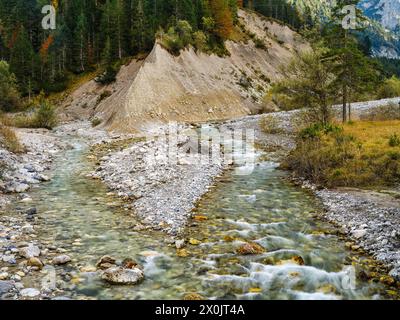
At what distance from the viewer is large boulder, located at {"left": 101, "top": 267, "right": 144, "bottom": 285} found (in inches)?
388

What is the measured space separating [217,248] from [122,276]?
3439mm

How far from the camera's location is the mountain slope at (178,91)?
145ft

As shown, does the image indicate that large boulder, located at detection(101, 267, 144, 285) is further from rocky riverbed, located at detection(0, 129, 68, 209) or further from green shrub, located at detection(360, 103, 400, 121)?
green shrub, located at detection(360, 103, 400, 121)

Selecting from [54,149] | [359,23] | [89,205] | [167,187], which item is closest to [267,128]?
[359,23]

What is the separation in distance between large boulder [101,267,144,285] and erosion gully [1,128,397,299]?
0.58 feet

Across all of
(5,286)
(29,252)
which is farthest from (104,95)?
(5,286)

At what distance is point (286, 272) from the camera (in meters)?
10.7

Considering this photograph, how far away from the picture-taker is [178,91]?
165 ft

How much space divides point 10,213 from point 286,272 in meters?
10.9

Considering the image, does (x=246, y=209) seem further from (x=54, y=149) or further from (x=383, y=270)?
(x=54, y=149)

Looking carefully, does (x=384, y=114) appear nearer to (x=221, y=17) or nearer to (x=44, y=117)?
(x=221, y=17)

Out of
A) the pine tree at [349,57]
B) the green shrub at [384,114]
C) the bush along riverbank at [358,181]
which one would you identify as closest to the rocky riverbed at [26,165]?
the bush along riverbank at [358,181]

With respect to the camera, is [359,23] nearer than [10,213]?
No

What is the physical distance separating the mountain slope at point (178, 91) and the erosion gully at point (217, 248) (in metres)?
25.0
